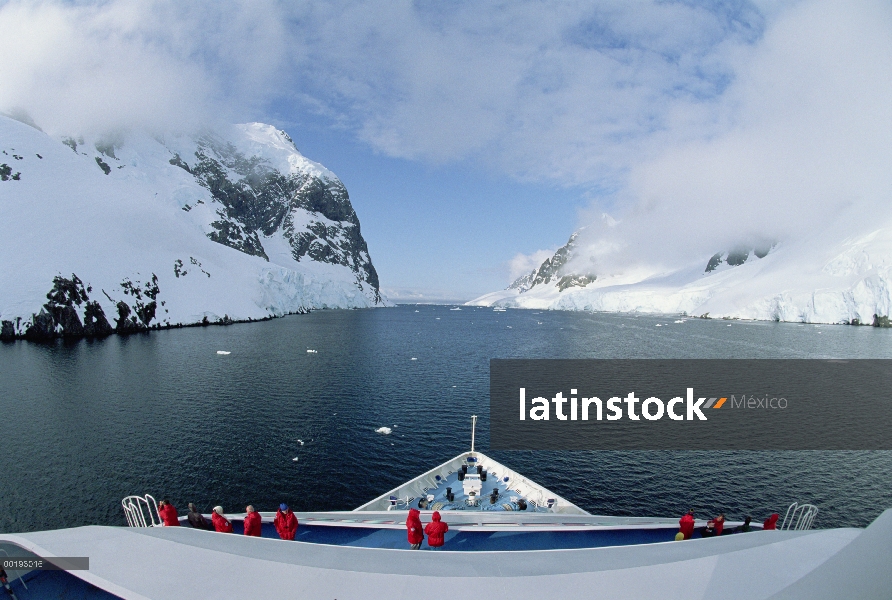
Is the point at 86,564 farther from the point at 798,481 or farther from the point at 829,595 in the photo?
the point at 798,481

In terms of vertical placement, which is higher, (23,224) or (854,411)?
(23,224)

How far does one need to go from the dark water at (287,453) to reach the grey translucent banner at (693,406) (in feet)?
8.64

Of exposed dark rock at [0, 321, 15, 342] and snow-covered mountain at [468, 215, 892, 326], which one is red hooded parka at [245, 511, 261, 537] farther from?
snow-covered mountain at [468, 215, 892, 326]

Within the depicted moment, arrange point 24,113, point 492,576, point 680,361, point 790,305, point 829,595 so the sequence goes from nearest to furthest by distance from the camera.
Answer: point 829,595 < point 492,576 < point 680,361 < point 790,305 < point 24,113

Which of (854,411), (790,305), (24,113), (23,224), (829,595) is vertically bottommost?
(854,411)

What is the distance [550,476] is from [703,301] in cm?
19435

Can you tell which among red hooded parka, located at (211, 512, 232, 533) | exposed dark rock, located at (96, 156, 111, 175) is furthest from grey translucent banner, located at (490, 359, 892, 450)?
exposed dark rock, located at (96, 156, 111, 175)

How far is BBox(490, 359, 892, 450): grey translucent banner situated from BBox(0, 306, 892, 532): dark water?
2.63 metres

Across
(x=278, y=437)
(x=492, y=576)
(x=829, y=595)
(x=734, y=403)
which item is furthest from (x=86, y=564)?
(x=734, y=403)

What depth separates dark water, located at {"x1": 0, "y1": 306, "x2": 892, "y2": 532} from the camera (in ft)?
83.1

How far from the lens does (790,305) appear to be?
143m

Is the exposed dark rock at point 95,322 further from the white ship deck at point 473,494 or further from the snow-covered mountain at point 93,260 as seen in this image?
the white ship deck at point 473,494

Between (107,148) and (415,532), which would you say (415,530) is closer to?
(415,532)

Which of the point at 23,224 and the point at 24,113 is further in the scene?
the point at 24,113
